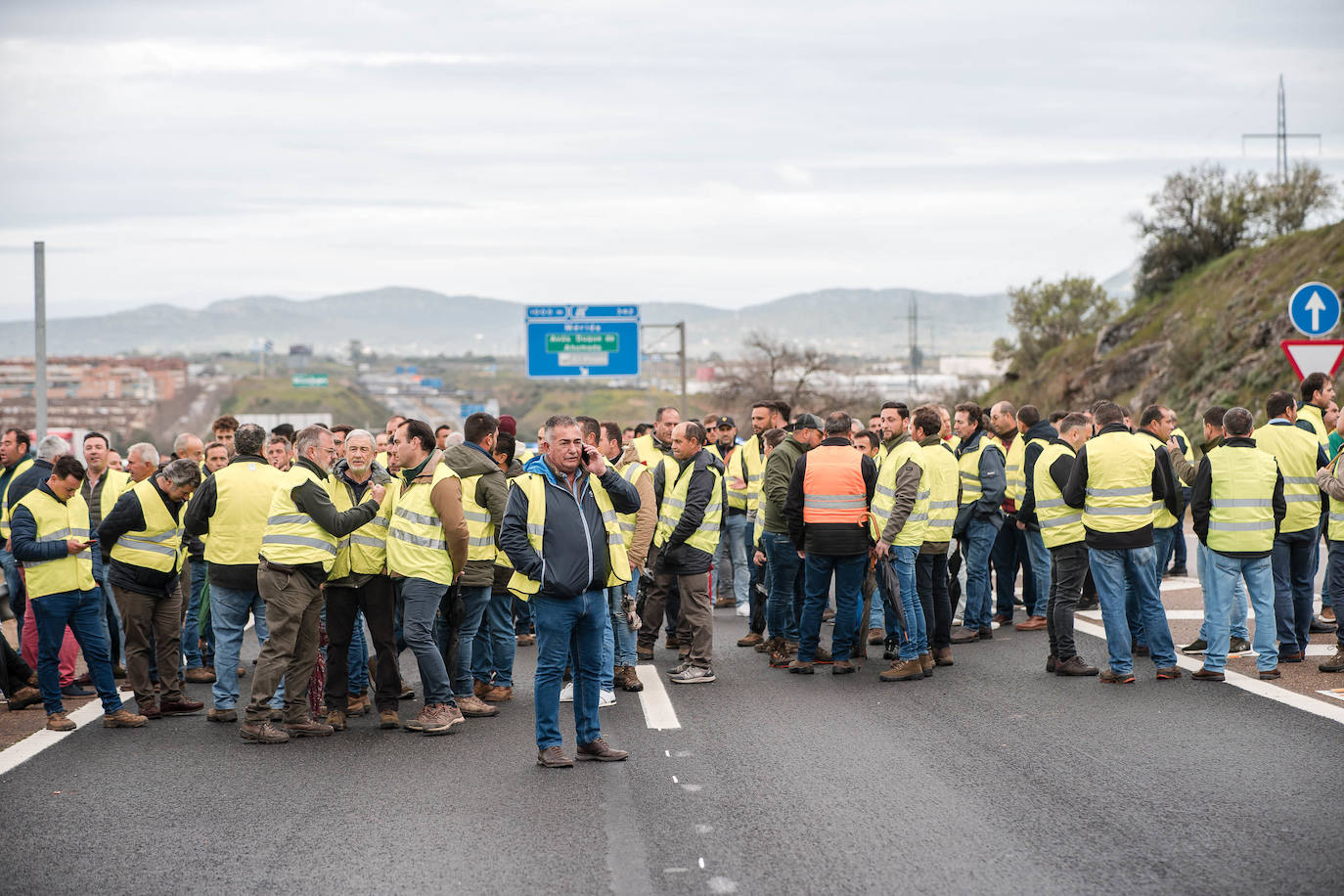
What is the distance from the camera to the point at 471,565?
9.06 m

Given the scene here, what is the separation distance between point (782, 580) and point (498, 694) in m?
2.86

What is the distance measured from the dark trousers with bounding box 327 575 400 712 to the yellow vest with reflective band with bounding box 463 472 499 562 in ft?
2.22

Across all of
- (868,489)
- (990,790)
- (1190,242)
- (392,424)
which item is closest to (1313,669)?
(868,489)

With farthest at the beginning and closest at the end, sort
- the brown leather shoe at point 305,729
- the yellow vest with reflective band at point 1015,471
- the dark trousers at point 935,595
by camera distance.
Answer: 1. the yellow vest with reflective band at point 1015,471
2. the dark trousers at point 935,595
3. the brown leather shoe at point 305,729

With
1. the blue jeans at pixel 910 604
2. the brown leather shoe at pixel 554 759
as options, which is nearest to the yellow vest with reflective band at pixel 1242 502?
the blue jeans at pixel 910 604

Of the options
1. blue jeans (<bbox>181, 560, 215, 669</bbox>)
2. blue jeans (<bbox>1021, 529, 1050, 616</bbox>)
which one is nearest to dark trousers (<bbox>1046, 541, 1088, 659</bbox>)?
blue jeans (<bbox>1021, 529, 1050, 616</bbox>)

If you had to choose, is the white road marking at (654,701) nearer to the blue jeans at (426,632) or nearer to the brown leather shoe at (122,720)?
the blue jeans at (426,632)

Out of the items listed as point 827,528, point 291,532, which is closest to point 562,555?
point 291,532

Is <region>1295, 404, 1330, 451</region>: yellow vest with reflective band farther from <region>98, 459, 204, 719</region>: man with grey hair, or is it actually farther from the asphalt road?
<region>98, 459, 204, 719</region>: man with grey hair

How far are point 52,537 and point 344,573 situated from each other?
7.20 feet

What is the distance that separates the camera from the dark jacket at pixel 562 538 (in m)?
7.27

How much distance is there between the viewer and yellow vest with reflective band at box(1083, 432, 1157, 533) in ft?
31.1

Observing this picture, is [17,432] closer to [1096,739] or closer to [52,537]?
[52,537]

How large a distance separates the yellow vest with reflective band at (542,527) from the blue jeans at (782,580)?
3233 mm
